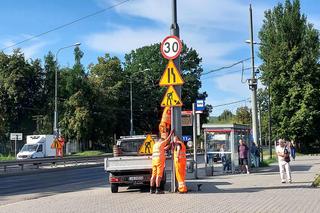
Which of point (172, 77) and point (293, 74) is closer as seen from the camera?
point (172, 77)

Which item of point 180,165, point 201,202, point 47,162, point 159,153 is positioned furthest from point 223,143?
point 47,162

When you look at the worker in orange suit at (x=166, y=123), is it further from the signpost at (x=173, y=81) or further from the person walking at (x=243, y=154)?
the person walking at (x=243, y=154)

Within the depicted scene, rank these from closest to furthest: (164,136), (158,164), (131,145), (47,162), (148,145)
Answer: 1. (158,164)
2. (164,136)
3. (148,145)
4. (131,145)
5. (47,162)

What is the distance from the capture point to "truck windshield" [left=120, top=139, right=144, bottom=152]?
19203 millimetres

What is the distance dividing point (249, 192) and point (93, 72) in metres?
62.0

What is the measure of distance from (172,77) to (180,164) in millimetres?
2676

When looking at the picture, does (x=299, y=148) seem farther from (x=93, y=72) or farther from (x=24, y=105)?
(x=24, y=105)

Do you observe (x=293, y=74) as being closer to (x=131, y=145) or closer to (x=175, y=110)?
(x=131, y=145)

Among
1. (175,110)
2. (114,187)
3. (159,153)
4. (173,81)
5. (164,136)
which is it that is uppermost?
(173,81)

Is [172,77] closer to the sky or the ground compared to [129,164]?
closer to the sky

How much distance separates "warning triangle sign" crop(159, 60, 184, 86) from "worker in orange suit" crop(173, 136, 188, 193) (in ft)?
5.63

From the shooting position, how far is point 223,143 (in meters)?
26.3

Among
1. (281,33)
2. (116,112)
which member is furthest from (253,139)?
(116,112)

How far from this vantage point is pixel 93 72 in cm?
7512
